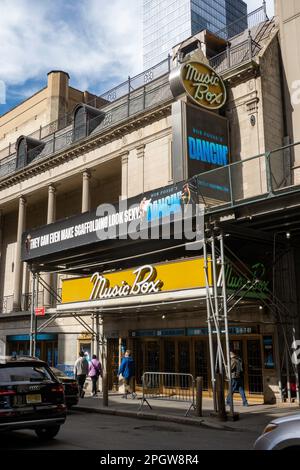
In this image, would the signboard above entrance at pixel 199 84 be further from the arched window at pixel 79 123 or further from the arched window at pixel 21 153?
the arched window at pixel 21 153

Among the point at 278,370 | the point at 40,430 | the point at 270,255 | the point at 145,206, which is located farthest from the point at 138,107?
the point at 40,430

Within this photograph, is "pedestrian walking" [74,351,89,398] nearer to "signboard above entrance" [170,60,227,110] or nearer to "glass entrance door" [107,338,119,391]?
"glass entrance door" [107,338,119,391]

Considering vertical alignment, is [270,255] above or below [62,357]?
above

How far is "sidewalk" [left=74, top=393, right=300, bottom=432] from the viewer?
12.0m

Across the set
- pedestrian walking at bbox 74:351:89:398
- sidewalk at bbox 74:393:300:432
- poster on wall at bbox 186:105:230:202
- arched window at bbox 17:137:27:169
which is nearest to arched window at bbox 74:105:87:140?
arched window at bbox 17:137:27:169

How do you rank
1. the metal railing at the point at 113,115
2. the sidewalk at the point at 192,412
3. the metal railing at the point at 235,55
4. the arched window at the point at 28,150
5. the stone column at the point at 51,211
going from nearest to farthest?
1. the sidewalk at the point at 192,412
2. the metal railing at the point at 235,55
3. the metal railing at the point at 113,115
4. the stone column at the point at 51,211
5. the arched window at the point at 28,150

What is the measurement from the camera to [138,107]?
2516 cm

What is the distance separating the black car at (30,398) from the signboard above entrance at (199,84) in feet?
41.6

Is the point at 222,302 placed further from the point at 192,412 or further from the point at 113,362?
the point at 113,362

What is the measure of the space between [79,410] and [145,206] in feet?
22.1

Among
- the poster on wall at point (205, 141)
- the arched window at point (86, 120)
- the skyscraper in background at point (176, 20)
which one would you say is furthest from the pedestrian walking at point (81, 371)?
the skyscraper in background at point (176, 20)

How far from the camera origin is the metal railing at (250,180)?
1281 cm

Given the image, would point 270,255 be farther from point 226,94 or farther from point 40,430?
point 40,430

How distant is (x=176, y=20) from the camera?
15112cm
